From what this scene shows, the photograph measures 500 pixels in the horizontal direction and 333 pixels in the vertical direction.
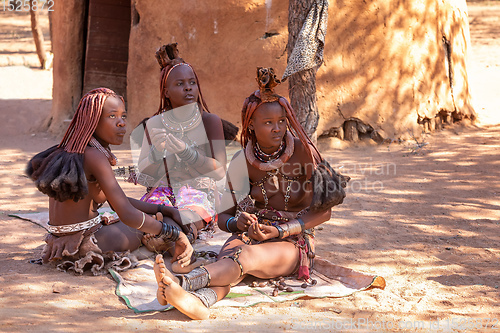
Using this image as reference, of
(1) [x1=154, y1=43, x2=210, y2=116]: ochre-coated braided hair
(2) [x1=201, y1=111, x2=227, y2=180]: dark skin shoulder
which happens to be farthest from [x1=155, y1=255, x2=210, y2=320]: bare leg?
(1) [x1=154, y1=43, x2=210, y2=116]: ochre-coated braided hair

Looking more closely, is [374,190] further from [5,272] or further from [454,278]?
[5,272]

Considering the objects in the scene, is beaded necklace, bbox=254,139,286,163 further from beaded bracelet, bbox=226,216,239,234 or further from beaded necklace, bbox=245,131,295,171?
beaded bracelet, bbox=226,216,239,234

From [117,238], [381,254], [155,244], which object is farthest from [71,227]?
[381,254]

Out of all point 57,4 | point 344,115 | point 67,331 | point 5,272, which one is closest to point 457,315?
point 67,331

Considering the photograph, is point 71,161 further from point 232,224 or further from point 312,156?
point 312,156

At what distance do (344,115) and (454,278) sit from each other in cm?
401

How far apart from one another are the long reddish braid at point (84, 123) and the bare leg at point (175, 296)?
1.02m

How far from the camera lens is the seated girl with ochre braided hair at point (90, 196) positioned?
3.38 meters

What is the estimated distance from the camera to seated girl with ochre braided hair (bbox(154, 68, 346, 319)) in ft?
11.1

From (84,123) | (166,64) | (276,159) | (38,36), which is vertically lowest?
(276,159)

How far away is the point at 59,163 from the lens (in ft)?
11.1

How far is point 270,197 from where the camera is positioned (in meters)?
3.75

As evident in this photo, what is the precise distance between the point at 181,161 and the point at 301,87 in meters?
1.97

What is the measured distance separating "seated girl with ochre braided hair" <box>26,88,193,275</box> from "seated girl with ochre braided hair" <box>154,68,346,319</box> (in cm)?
45
